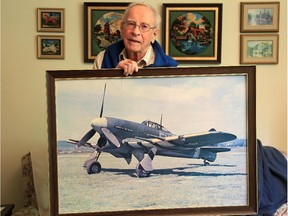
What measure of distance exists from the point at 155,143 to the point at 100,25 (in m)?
1.05

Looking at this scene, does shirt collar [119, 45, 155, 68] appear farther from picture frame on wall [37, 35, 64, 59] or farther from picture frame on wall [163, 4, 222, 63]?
picture frame on wall [37, 35, 64, 59]

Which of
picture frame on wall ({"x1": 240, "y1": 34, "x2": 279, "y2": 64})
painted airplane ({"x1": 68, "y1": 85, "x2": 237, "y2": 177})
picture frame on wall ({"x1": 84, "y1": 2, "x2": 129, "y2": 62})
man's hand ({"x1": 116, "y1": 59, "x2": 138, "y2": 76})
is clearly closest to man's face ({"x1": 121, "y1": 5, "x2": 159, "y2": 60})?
man's hand ({"x1": 116, "y1": 59, "x2": 138, "y2": 76})

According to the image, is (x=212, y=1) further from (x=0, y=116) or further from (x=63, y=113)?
(x=0, y=116)

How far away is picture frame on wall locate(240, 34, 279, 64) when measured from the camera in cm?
204

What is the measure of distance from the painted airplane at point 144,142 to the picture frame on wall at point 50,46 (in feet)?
3.15

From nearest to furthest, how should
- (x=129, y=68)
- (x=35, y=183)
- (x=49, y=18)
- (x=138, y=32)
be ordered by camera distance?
1. (x=129, y=68)
2. (x=138, y=32)
3. (x=35, y=183)
4. (x=49, y=18)

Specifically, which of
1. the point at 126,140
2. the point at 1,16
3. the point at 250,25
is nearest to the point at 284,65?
the point at 250,25

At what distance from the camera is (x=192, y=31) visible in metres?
2.02

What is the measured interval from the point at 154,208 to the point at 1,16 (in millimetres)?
1521

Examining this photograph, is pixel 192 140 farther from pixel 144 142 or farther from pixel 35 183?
pixel 35 183

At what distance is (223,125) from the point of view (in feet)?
3.97

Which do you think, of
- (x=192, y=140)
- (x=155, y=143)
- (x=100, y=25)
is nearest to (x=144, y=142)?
(x=155, y=143)

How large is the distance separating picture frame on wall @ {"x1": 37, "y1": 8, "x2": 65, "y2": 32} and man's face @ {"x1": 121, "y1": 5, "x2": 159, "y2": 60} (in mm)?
768

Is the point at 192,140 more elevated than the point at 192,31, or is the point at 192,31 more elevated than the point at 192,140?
the point at 192,31
